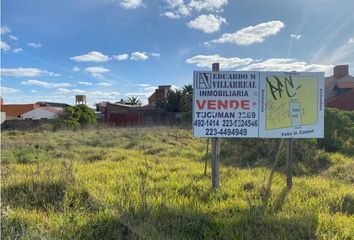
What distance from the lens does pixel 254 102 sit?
18.4ft

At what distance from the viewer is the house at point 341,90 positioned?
3397 centimetres

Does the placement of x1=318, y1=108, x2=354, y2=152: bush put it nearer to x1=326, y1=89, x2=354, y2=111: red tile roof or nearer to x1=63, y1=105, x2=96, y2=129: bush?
x1=63, y1=105, x2=96, y2=129: bush

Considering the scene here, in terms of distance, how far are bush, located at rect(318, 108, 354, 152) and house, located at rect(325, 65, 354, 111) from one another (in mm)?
23904

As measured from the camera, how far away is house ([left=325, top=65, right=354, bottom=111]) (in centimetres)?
3397

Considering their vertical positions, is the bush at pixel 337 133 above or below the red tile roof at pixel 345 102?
below

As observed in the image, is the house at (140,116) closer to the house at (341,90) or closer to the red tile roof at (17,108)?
the house at (341,90)

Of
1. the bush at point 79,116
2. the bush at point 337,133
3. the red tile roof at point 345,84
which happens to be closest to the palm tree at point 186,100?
the bush at point 79,116

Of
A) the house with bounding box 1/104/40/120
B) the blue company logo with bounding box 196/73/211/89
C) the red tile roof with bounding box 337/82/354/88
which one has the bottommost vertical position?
the blue company logo with bounding box 196/73/211/89

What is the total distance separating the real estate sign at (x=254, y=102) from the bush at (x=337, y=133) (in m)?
6.22

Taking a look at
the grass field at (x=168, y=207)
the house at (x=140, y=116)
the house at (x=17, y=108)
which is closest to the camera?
the grass field at (x=168, y=207)

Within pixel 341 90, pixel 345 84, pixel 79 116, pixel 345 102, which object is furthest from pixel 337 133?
pixel 345 84

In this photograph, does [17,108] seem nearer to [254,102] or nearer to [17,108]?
[17,108]

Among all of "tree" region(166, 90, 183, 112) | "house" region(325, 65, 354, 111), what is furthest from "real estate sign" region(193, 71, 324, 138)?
"tree" region(166, 90, 183, 112)

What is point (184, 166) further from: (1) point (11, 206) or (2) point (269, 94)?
(1) point (11, 206)
